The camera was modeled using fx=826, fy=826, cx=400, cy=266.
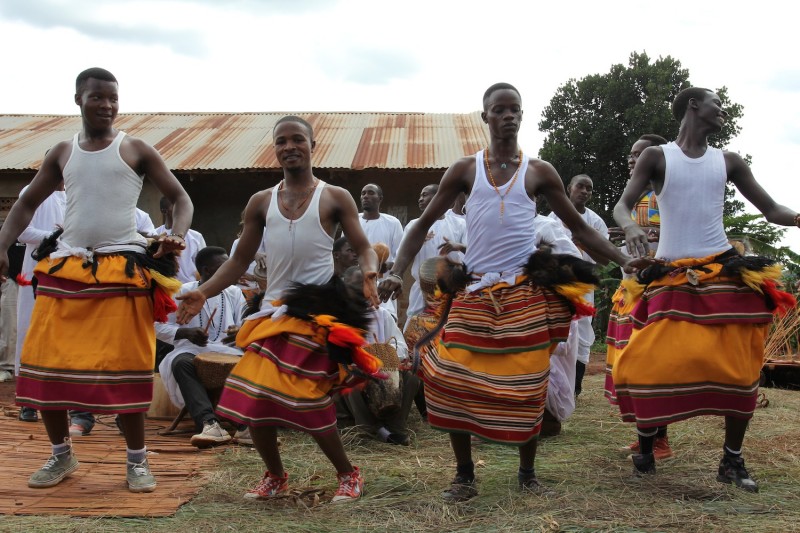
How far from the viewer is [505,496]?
433 cm

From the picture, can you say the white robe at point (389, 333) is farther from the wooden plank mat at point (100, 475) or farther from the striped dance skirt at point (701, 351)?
the striped dance skirt at point (701, 351)

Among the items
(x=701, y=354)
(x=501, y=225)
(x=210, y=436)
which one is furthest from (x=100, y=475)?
(x=701, y=354)

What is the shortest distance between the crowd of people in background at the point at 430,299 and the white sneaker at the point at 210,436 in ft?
3.59

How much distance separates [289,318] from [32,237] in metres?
3.96

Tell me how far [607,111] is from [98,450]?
78.9 ft

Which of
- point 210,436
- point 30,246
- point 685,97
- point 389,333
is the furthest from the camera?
point 30,246

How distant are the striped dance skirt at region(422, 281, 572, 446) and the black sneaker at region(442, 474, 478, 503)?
0.29 metres

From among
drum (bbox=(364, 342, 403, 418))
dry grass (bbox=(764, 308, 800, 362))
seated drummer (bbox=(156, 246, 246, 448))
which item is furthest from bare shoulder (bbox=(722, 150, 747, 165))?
dry grass (bbox=(764, 308, 800, 362))

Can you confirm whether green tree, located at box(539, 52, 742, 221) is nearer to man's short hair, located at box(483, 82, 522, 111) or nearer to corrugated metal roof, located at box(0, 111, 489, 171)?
corrugated metal roof, located at box(0, 111, 489, 171)

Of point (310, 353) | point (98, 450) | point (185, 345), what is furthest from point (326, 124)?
point (310, 353)

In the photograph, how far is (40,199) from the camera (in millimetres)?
4949

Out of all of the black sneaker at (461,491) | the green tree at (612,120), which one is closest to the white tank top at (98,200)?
the black sneaker at (461,491)

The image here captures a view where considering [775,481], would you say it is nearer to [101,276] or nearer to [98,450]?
[101,276]

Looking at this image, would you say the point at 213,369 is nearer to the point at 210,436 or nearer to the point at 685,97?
the point at 210,436
